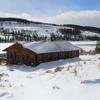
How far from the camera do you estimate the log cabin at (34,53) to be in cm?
3431

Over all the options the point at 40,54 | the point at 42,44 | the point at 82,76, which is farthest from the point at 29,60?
the point at 82,76

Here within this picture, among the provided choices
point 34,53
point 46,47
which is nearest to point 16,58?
point 34,53

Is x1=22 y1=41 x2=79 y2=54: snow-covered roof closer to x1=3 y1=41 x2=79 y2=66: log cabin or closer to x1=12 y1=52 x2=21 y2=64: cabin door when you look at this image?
x1=3 y1=41 x2=79 y2=66: log cabin

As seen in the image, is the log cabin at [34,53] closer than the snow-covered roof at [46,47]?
Yes

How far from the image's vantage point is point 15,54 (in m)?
36.6

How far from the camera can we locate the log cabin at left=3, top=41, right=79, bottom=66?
34312 mm

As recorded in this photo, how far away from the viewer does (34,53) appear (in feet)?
112

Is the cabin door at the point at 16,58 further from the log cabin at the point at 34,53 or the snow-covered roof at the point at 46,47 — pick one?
the snow-covered roof at the point at 46,47

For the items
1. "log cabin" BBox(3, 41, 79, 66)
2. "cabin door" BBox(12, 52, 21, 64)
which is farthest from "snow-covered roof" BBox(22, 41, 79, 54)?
"cabin door" BBox(12, 52, 21, 64)

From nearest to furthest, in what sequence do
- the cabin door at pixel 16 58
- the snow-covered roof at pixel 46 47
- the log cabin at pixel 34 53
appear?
the log cabin at pixel 34 53 < the snow-covered roof at pixel 46 47 < the cabin door at pixel 16 58

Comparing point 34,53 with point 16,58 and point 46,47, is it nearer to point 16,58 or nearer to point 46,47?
point 16,58

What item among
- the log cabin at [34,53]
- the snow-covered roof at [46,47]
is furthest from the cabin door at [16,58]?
the snow-covered roof at [46,47]

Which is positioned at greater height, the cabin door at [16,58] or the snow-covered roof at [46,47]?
the snow-covered roof at [46,47]

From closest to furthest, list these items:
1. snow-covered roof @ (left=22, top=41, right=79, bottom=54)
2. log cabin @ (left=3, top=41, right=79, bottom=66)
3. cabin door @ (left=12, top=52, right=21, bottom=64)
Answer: log cabin @ (left=3, top=41, right=79, bottom=66) < snow-covered roof @ (left=22, top=41, right=79, bottom=54) < cabin door @ (left=12, top=52, right=21, bottom=64)
